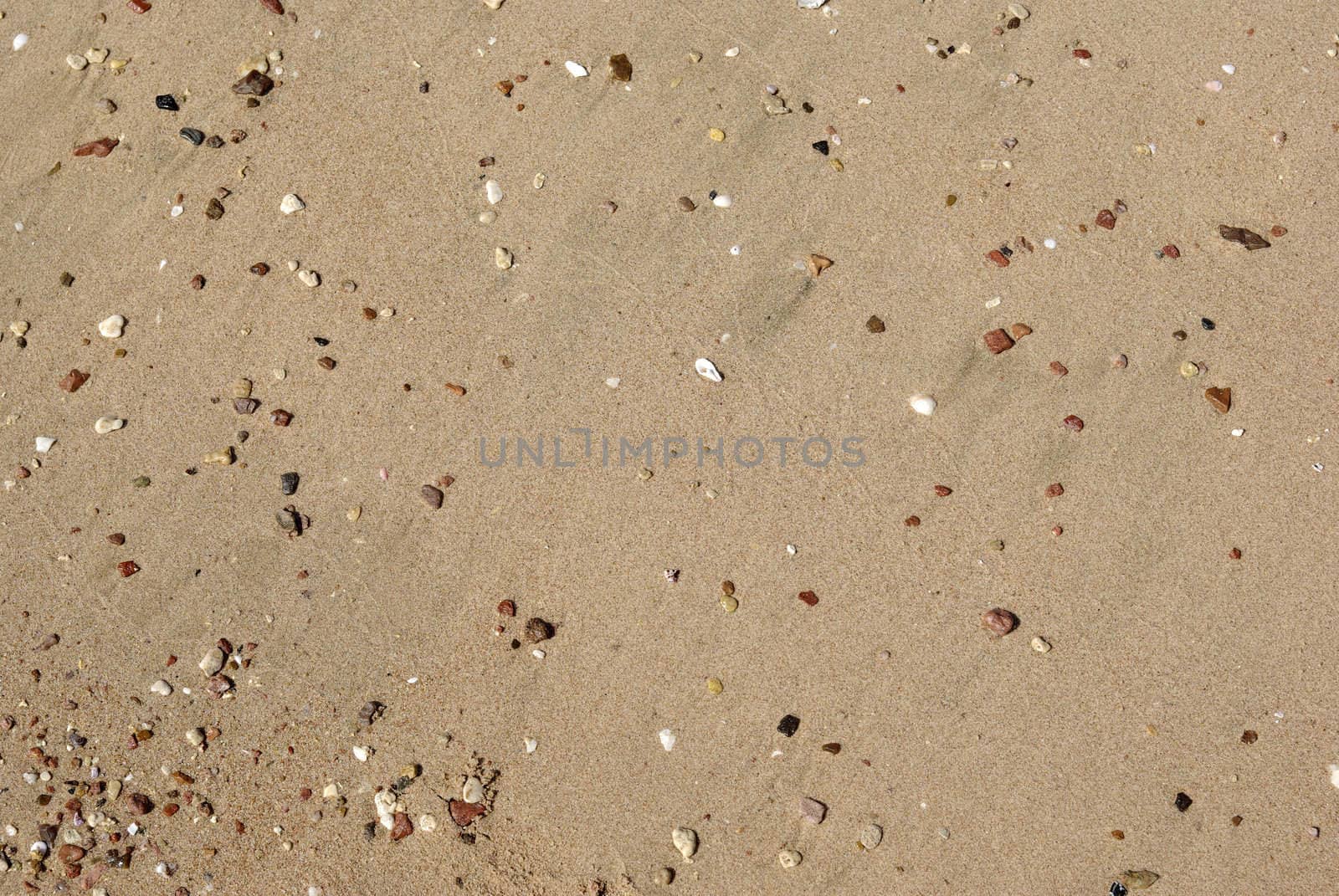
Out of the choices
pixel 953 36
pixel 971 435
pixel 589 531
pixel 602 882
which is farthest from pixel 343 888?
pixel 953 36

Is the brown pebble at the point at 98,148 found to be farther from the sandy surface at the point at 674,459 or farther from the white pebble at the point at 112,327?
the white pebble at the point at 112,327

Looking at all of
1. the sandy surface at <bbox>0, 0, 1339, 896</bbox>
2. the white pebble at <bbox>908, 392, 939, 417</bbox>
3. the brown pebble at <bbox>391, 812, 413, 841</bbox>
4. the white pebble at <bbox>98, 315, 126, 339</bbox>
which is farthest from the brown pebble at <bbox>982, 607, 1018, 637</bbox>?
the white pebble at <bbox>98, 315, 126, 339</bbox>

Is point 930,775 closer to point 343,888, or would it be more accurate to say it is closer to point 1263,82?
point 343,888

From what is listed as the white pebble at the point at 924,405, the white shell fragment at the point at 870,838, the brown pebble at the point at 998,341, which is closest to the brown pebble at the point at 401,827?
the white shell fragment at the point at 870,838

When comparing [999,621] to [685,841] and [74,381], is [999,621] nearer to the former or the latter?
[685,841]

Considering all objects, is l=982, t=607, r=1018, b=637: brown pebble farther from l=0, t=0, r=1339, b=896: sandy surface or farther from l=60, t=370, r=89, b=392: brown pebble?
l=60, t=370, r=89, b=392: brown pebble

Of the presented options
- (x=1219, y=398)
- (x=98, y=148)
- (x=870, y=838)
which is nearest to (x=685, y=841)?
(x=870, y=838)
